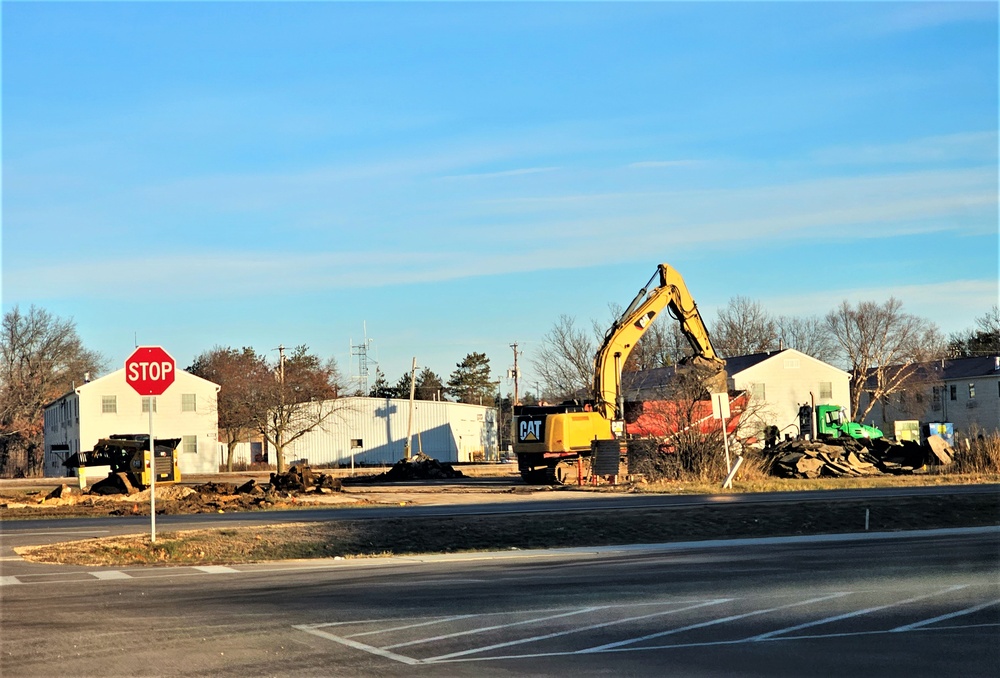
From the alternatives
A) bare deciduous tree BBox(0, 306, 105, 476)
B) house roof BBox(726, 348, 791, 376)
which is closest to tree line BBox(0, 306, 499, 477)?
bare deciduous tree BBox(0, 306, 105, 476)

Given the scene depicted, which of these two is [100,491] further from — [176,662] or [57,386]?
[57,386]

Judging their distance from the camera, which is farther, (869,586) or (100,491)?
(100,491)

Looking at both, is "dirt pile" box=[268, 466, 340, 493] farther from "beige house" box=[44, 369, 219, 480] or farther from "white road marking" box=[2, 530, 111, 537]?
"beige house" box=[44, 369, 219, 480]

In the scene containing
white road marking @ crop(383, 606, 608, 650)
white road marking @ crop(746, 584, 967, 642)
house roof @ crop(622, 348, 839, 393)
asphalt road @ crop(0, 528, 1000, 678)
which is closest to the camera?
asphalt road @ crop(0, 528, 1000, 678)

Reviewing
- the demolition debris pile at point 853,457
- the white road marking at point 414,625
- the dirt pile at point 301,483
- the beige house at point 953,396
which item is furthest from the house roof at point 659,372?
the white road marking at point 414,625

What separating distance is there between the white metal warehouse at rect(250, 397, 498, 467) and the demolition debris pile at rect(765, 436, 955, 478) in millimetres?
40476

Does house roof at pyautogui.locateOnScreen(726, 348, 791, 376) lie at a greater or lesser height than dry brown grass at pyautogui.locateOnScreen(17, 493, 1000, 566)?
greater

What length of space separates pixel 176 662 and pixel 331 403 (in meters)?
70.4

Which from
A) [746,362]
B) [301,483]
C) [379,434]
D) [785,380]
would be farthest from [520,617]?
[379,434]

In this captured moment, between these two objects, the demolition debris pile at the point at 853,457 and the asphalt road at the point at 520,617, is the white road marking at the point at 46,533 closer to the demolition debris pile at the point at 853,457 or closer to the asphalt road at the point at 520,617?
the asphalt road at the point at 520,617

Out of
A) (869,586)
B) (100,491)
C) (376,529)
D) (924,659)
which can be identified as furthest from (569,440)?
(924,659)

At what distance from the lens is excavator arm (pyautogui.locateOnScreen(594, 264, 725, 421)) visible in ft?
141

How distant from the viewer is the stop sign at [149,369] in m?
19.8

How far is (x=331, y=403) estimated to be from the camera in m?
79.5
